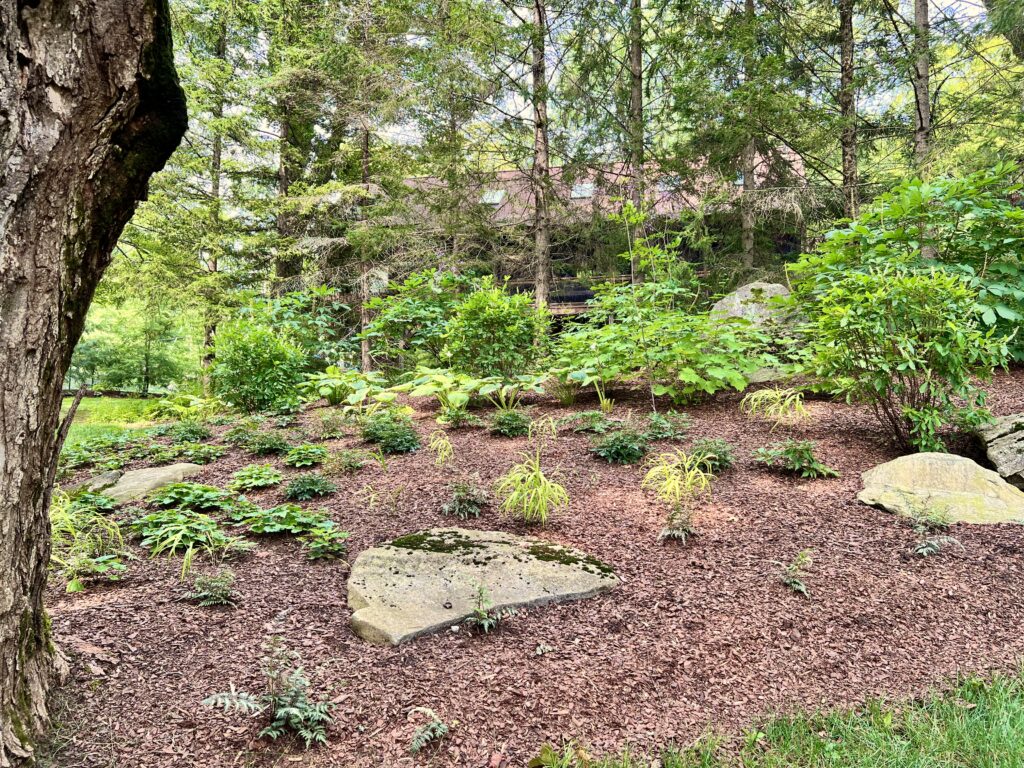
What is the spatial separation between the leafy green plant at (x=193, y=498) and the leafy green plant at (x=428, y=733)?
6.27ft

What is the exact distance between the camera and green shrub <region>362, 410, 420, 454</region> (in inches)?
167

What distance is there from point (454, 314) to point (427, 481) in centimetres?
366

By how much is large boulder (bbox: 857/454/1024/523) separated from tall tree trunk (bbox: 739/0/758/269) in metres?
6.41

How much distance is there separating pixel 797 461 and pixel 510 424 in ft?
7.10

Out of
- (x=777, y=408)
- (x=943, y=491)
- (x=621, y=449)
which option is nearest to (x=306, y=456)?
(x=621, y=449)

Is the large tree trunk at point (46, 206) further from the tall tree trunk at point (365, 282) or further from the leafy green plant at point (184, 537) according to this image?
the tall tree trunk at point (365, 282)

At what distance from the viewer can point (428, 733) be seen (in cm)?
151

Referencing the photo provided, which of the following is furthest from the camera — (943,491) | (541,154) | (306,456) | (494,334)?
(541,154)

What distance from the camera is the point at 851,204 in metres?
8.12

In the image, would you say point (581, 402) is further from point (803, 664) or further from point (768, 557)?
point (803, 664)

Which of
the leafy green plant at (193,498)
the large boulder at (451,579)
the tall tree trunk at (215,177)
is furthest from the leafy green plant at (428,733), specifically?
the tall tree trunk at (215,177)

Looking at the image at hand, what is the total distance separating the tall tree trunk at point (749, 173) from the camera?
8156 millimetres

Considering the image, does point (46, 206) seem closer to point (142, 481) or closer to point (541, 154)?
point (142, 481)

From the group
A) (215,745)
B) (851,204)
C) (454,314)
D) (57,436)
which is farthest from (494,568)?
(851,204)
